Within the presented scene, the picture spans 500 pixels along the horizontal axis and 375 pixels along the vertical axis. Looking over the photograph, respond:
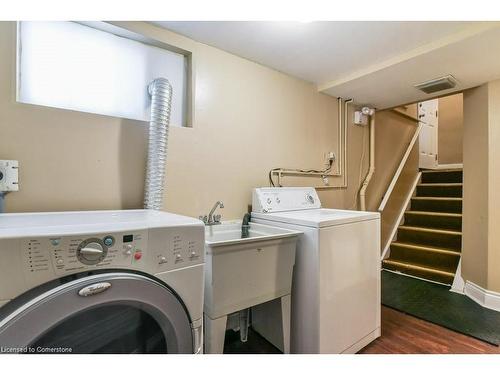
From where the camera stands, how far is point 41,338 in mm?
626

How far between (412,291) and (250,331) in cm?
173

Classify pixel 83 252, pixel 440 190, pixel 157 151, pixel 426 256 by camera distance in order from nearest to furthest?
pixel 83 252 → pixel 157 151 → pixel 426 256 → pixel 440 190

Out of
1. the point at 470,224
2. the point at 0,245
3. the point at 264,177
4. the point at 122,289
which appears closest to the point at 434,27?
the point at 264,177

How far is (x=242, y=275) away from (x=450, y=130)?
16.1 feet

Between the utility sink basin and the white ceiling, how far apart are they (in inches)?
50.2

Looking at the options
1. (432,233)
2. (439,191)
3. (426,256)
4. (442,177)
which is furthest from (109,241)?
(442,177)

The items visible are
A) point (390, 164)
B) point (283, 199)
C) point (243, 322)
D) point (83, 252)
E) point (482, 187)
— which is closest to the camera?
point (83, 252)

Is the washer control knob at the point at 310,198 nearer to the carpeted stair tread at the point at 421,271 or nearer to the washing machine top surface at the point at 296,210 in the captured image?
the washing machine top surface at the point at 296,210

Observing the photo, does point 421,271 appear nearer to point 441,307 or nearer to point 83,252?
point 441,307

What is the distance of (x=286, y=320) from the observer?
1445 mm

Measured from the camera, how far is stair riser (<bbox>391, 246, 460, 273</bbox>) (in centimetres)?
275

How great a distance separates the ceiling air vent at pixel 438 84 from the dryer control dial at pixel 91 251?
265 cm

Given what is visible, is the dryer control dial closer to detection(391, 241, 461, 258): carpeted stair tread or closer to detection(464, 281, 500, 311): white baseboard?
detection(464, 281, 500, 311): white baseboard

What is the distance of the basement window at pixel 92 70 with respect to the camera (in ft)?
4.27
